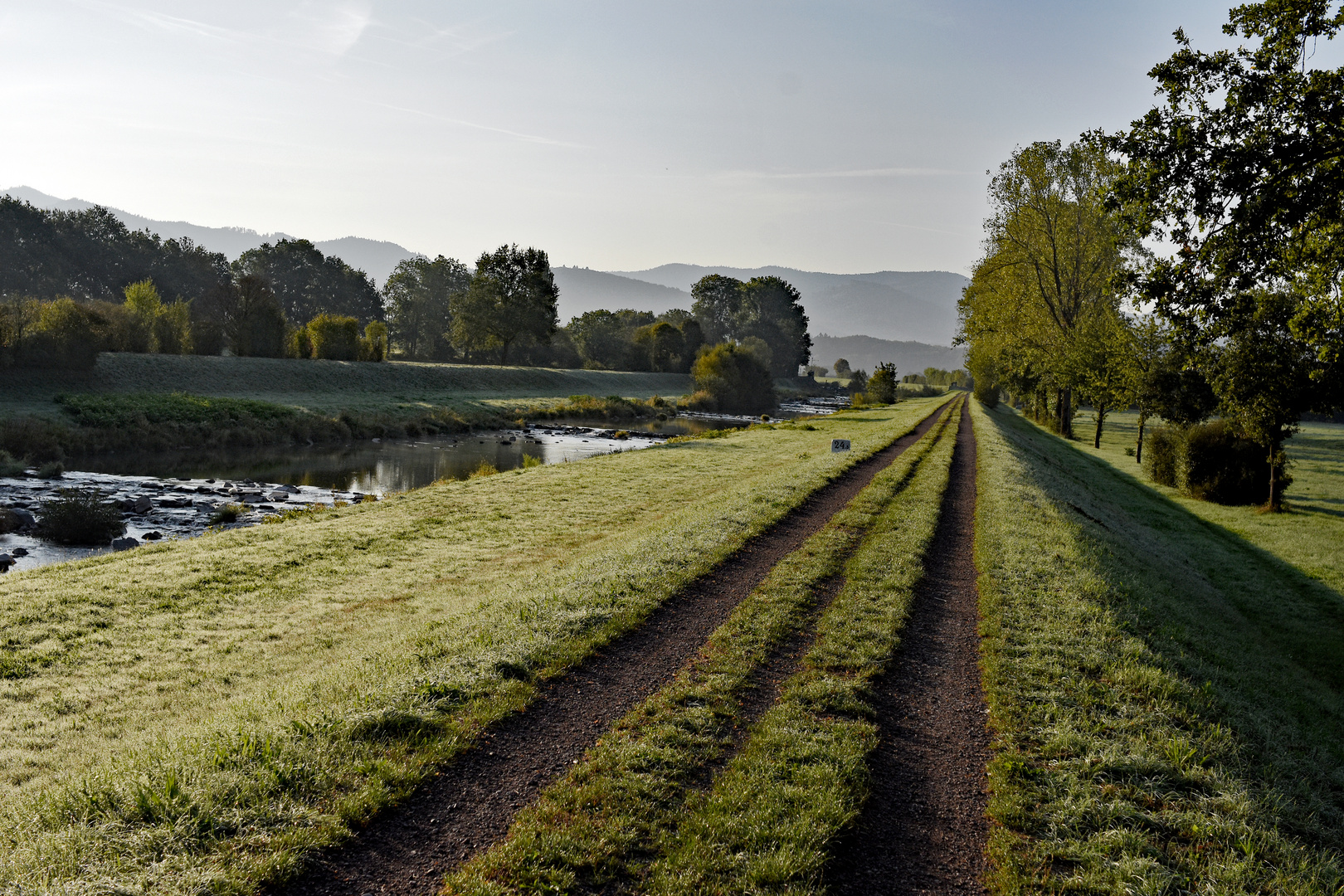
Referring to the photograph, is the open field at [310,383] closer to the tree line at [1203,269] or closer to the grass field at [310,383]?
the grass field at [310,383]

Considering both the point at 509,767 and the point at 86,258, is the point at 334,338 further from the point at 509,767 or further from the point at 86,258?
the point at 509,767

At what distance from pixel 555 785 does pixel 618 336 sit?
11045 cm

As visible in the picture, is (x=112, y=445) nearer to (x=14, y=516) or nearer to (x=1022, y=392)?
(x=14, y=516)

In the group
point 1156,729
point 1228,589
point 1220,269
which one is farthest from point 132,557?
point 1228,589

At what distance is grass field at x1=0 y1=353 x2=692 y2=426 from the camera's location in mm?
37594

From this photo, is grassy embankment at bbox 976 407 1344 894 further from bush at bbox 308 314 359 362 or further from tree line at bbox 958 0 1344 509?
bush at bbox 308 314 359 362

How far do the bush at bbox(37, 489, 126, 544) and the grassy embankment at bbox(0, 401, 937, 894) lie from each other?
3769 millimetres

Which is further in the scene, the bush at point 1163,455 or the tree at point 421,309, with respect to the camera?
the tree at point 421,309

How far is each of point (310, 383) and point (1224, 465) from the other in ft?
191

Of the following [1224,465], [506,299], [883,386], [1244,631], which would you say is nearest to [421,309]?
[506,299]

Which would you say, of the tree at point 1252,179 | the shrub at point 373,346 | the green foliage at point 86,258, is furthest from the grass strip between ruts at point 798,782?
the green foliage at point 86,258

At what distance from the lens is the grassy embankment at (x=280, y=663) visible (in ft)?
15.4

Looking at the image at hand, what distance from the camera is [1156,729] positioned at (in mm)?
6559

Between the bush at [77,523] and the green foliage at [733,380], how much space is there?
2653 inches
